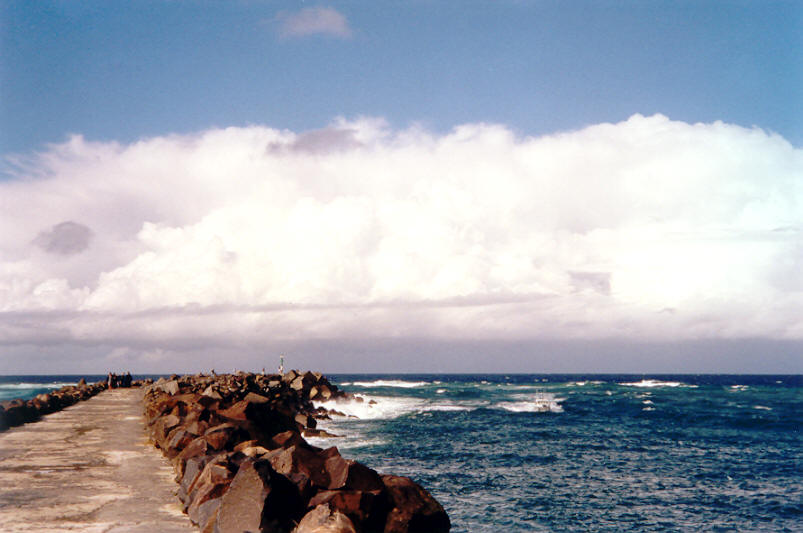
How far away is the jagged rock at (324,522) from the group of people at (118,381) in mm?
39000

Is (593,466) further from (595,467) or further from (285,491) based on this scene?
(285,491)

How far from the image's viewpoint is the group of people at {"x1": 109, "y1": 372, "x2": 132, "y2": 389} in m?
41.1

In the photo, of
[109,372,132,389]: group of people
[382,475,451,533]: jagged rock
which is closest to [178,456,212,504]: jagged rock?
[382,475,451,533]: jagged rock

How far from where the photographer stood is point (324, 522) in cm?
678

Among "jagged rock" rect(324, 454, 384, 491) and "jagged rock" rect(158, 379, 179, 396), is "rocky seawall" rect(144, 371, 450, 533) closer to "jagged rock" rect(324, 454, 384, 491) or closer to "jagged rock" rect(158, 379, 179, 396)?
"jagged rock" rect(324, 454, 384, 491)

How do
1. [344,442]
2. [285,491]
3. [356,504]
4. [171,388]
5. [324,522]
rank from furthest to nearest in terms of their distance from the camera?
[344,442], [171,388], [356,504], [285,491], [324,522]

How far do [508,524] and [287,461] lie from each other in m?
6.77

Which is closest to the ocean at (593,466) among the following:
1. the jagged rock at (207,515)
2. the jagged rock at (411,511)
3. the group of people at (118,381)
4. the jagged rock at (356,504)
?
the jagged rock at (411,511)

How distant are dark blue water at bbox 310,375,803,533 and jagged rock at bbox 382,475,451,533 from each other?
12.9 feet

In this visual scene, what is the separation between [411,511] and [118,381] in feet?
132

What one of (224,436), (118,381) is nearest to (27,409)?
(224,436)

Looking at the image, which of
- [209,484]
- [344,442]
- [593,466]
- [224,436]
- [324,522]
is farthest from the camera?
[344,442]

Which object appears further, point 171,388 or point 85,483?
point 171,388

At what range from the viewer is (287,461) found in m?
8.73
